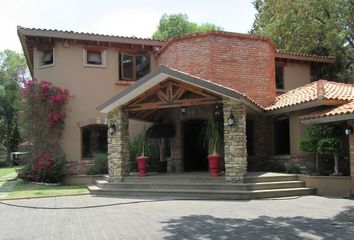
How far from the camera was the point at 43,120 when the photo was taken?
64.0 ft

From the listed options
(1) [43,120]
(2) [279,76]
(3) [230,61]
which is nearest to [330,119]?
(3) [230,61]

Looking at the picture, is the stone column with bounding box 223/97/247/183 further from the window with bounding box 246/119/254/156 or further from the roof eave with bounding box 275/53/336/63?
the roof eave with bounding box 275/53/336/63

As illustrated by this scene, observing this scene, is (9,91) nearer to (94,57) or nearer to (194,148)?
(94,57)

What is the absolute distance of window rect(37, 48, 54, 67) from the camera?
20375 mm

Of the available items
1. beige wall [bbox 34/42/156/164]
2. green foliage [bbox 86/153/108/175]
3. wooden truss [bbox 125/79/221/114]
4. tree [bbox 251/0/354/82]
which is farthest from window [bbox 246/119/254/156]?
tree [bbox 251/0/354/82]

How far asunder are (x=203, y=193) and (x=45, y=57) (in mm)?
11065

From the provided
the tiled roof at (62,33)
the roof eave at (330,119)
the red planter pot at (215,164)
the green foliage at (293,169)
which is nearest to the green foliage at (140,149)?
the red planter pot at (215,164)

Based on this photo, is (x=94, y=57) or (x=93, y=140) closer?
(x=93, y=140)

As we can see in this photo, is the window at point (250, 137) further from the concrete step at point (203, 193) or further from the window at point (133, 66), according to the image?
the window at point (133, 66)

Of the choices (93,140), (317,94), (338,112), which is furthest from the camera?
(93,140)

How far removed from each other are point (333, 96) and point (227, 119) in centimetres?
397

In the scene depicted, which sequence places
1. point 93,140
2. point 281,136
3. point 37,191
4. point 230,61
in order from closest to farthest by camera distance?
point 37,191 → point 281,136 → point 230,61 → point 93,140

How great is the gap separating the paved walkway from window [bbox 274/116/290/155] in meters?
4.43

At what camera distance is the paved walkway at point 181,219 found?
26.9 feet
